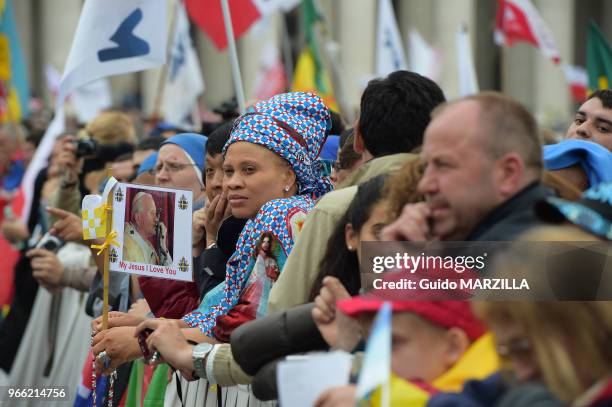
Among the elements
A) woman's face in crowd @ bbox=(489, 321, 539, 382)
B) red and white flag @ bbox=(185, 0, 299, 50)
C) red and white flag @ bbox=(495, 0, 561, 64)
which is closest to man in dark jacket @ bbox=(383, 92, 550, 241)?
woman's face in crowd @ bbox=(489, 321, 539, 382)

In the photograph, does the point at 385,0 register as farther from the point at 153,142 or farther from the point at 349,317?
the point at 349,317

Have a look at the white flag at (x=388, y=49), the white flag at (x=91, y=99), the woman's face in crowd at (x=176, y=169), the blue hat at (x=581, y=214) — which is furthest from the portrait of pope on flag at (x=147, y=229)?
the white flag at (x=91, y=99)

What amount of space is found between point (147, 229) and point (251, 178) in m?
0.49

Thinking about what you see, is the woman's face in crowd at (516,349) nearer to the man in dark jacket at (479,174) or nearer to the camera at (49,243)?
the man in dark jacket at (479,174)

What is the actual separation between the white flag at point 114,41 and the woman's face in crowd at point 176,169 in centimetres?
70

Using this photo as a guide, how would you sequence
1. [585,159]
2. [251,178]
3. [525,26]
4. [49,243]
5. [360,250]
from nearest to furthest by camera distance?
[360,250] < [585,159] < [251,178] < [49,243] < [525,26]

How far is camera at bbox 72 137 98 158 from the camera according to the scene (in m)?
9.29

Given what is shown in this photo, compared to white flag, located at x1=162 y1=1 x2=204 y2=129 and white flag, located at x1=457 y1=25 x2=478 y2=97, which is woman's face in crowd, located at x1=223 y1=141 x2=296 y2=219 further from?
white flag, located at x1=162 y1=1 x2=204 y2=129

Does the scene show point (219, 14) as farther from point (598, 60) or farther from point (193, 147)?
point (193, 147)

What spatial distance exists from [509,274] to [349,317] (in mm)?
664

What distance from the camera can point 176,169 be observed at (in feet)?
24.4

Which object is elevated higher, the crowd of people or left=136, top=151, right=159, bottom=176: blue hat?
the crowd of people

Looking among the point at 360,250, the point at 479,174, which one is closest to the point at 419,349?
the point at 479,174

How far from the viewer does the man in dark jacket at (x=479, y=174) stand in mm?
3432
